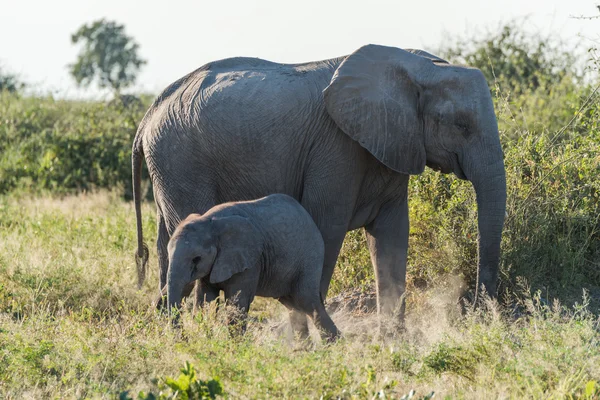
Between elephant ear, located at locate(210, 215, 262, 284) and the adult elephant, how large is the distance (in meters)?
0.91

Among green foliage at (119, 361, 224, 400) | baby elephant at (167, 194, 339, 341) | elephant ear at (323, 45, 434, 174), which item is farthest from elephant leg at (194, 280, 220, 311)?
green foliage at (119, 361, 224, 400)

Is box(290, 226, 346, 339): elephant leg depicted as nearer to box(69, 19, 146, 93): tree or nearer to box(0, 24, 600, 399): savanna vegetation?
box(0, 24, 600, 399): savanna vegetation

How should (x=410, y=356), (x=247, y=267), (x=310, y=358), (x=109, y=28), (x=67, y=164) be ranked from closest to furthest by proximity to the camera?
(x=310, y=358)
(x=410, y=356)
(x=247, y=267)
(x=67, y=164)
(x=109, y=28)

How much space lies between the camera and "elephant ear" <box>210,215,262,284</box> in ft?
21.8

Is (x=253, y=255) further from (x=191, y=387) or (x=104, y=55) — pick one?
(x=104, y=55)

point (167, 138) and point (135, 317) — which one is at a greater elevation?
point (167, 138)

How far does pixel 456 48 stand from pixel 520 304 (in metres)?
8.42

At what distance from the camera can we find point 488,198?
7.28 m

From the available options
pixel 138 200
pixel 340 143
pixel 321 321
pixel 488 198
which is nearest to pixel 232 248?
pixel 321 321

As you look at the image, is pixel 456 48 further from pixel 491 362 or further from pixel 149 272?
pixel 491 362

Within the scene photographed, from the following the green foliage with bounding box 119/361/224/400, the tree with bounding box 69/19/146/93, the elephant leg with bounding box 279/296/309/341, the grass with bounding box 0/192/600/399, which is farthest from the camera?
the tree with bounding box 69/19/146/93

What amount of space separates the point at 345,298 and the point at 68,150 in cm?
784

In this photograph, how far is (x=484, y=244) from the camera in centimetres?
735

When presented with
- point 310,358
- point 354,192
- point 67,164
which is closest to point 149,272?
point 354,192
